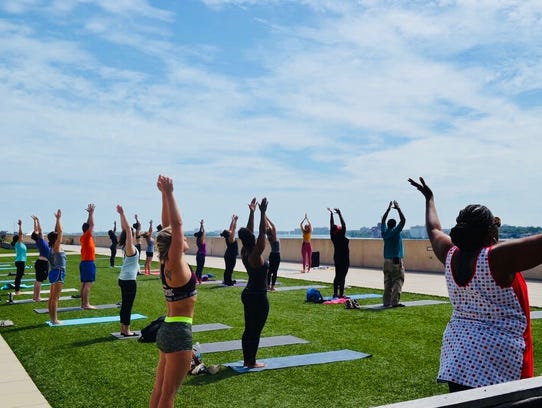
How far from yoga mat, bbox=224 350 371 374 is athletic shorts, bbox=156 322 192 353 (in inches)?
112

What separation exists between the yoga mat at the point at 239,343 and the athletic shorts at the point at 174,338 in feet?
13.0

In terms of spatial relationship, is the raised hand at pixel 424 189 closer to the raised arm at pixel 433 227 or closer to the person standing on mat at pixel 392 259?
the raised arm at pixel 433 227

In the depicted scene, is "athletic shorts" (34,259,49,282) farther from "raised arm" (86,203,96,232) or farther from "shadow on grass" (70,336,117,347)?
"shadow on grass" (70,336,117,347)

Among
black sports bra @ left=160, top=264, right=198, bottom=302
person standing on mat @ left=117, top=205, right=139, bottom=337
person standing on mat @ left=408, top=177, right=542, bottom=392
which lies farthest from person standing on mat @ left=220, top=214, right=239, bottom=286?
person standing on mat @ left=408, top=177, right=542, bottom=392

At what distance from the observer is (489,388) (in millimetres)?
2266

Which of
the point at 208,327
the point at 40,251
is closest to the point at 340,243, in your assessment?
the point at 208,327

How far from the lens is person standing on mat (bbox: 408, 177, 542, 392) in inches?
109

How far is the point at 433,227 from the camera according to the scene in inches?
139

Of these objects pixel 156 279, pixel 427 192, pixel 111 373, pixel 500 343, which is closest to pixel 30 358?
pixel 111 373

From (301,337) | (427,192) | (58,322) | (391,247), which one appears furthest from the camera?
(391,247)

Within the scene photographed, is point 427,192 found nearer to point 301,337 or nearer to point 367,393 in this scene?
point 367,393

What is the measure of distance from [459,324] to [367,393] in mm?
3192

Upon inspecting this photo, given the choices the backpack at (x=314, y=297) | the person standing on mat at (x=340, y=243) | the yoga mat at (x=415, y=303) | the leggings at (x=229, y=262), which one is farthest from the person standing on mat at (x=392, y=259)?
the leggings at (x=229, y=262)

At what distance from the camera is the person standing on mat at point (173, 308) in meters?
3.98
